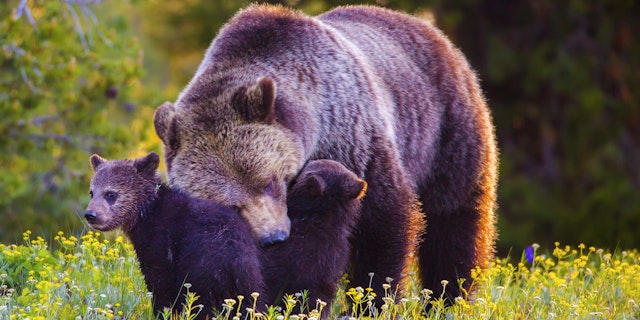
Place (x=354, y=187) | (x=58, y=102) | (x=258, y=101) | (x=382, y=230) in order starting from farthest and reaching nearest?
(x=58, y=102) < (x=382, y=230) < (x=258, y=101) < (x=354, y=187)

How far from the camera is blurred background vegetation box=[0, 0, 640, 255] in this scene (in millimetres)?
11773

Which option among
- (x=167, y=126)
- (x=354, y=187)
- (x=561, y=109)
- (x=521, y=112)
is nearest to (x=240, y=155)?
(x=167, y=126)

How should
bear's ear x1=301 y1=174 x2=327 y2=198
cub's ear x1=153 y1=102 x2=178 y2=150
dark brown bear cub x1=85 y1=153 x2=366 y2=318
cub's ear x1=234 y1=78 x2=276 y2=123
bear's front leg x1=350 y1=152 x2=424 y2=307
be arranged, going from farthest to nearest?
bear's front leg x1=350 y1=152 x2=424 y2=307 < cub's ear x1=153 y1=102 x2=178 y2=150 < cub's ear x1=234 y1=78 x2=276 y2=123 < bear's ear x1=301 y1=174 x2=327 y2=198 < dark brown bear cub x1=85 y1=153 x2=366 y2=318

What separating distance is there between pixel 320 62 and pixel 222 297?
6.06ft

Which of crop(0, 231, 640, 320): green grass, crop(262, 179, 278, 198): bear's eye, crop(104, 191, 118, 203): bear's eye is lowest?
crop(0, 231, 640, 320): green grass

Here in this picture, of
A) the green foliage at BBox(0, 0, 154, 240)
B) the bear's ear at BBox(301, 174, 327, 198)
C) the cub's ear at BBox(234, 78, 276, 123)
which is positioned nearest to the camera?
the bear's ear at BBox(301, 174, 327, 198)

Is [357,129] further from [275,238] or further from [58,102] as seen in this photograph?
[58,102]

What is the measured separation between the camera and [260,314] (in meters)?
4.98

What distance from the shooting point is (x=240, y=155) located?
584 centimetres

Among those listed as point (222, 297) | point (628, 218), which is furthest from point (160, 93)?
point (222, 297)

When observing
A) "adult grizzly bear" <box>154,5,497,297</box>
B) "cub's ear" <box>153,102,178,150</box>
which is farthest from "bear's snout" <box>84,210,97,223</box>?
"cub's ear" <box>153,102,178,150</box>

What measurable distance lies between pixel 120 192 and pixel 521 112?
10.7 meters

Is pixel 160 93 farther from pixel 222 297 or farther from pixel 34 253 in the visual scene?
pixel 222 297

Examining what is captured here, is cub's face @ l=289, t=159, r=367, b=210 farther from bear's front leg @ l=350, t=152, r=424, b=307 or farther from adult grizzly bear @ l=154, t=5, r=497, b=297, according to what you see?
bear's front leg @ l=350, t=152, r=424, b=307
